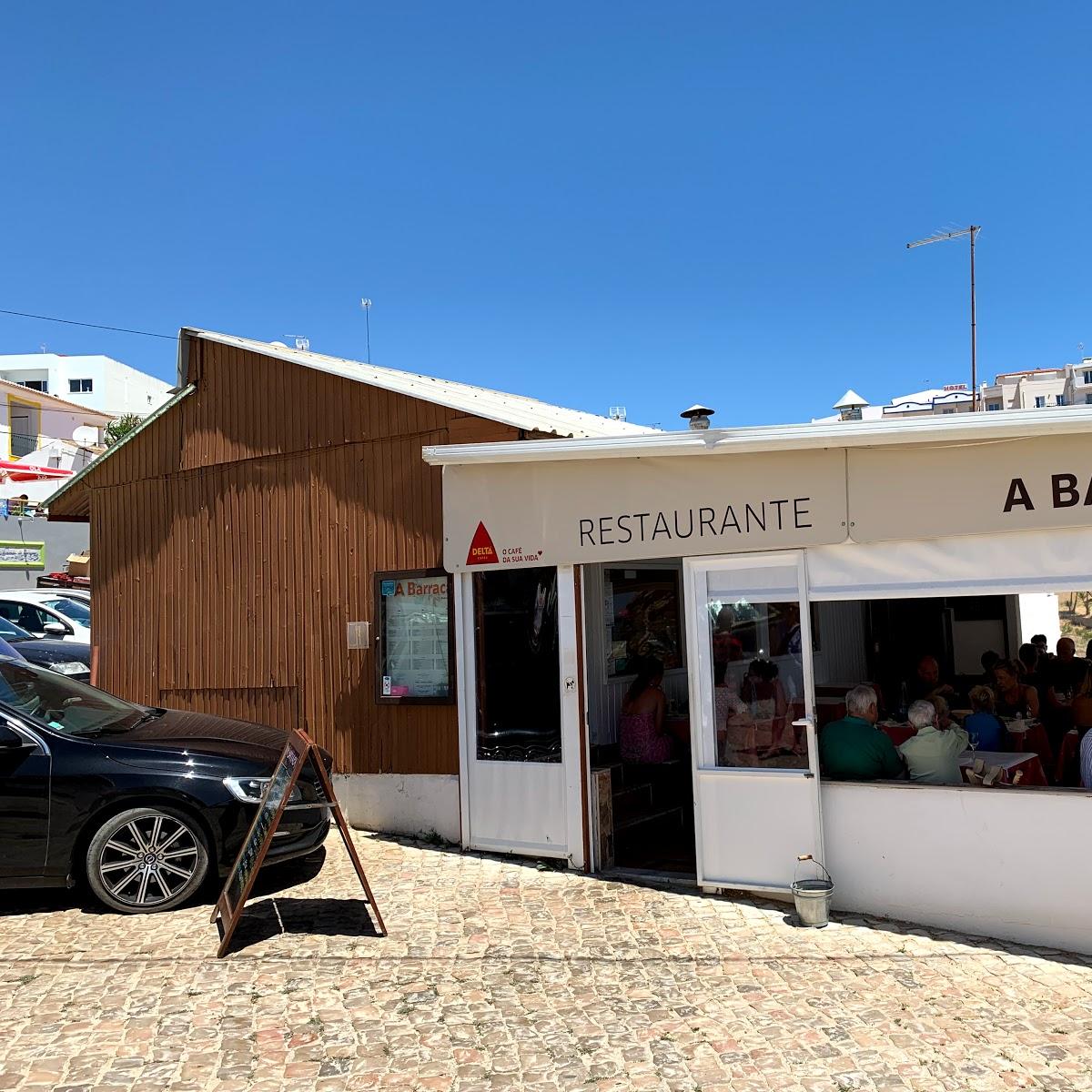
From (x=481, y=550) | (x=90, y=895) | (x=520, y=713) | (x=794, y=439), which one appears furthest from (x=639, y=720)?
(x=90, y=895)

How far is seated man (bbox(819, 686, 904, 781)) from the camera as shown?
635cm

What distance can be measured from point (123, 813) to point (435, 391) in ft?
13.9

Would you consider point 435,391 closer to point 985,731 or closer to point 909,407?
point 985,731

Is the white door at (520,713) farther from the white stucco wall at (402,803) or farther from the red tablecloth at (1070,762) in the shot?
the red tablecloth at (1070,762)

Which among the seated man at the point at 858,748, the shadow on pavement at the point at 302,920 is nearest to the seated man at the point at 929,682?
the seated man at the point at 858,748

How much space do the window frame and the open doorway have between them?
3.46 ft

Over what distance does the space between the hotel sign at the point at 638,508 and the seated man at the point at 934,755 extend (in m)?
1.34

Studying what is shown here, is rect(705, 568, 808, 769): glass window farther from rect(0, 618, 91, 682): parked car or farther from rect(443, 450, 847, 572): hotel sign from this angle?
rect(0, 618, 91, 682): parked car

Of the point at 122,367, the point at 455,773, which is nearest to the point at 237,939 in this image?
the point at 455,773

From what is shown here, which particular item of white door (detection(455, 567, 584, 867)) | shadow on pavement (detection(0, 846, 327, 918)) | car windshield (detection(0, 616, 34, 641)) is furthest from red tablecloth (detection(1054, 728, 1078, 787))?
car windshield (detection(0, 616, 34, 641))

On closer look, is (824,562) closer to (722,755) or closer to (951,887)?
(722,755)

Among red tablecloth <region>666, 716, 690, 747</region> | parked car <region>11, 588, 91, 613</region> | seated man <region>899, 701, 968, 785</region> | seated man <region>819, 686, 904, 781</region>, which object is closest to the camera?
seated man <region>899, 701, 968, 785</region>

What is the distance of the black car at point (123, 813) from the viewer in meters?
6.33

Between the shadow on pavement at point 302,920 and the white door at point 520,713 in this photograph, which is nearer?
the shadow on pavement at point 302,920
